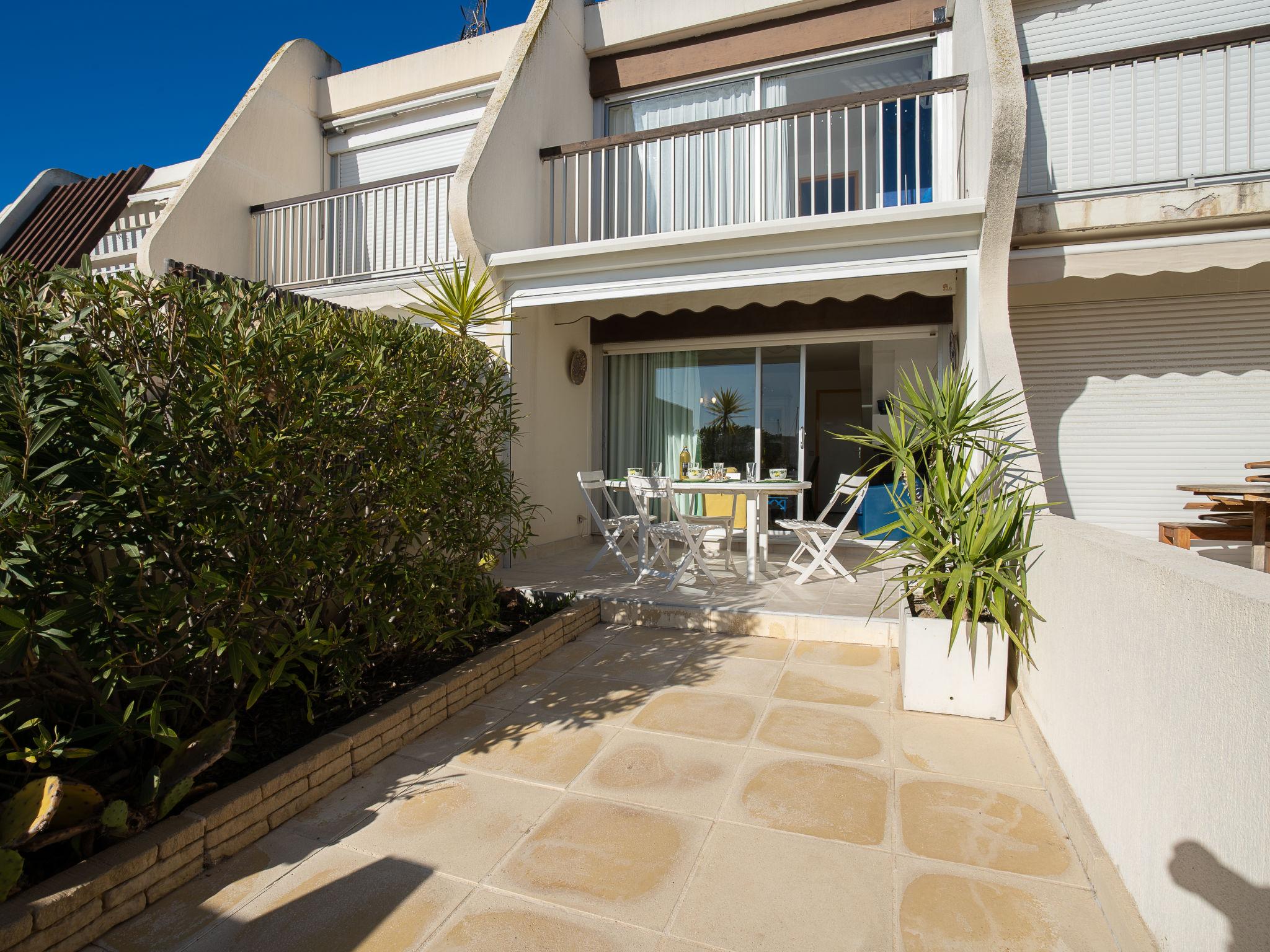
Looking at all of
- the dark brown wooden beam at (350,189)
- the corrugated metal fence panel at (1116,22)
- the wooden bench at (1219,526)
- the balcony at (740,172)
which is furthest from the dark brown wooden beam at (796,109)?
the wooden bench at (1219,526)

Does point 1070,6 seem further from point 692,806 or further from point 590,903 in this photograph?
point 590,903

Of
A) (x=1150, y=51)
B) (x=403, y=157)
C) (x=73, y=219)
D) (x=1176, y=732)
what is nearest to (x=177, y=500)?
(x=1176, y=732)

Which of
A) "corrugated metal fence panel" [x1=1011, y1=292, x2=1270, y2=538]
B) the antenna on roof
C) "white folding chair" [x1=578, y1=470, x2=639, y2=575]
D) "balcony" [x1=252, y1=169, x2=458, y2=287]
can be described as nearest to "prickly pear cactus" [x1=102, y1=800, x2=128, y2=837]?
"white folding chair" [x1=578, y1=470, x2=639, y2=575]

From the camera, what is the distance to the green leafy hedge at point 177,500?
6.40ft

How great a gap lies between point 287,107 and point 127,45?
9.06 meters

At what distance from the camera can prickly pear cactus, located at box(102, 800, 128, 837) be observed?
1.98m

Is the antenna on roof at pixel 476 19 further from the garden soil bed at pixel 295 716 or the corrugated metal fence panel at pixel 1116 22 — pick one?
the garden soil bed at pixel 295 716

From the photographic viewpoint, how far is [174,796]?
85.4 inches

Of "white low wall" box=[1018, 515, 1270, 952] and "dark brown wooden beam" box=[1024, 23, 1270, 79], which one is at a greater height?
"dark brown wooden beam" box=[1024, 23, 1270, 79]

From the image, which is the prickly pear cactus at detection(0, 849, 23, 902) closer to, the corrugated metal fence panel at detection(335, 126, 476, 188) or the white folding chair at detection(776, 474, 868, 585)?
the white folding chair at detection(776, 474, 868, 585)

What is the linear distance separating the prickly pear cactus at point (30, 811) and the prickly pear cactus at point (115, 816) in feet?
0.41

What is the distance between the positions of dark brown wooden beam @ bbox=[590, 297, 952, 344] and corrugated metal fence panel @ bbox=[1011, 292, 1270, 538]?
1.01 m

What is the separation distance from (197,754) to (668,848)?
5.41ft

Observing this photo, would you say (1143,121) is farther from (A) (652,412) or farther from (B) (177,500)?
(B) (177,500)
